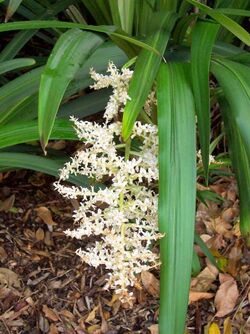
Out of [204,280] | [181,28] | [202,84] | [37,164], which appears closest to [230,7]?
[181,28]

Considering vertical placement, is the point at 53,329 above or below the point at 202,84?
below

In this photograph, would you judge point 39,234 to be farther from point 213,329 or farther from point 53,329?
point 213,329

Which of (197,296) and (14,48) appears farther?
(14,48)

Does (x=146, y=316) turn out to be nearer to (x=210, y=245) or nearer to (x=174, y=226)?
(x=210, y=245)

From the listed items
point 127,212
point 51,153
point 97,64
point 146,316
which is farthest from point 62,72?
point 146,316

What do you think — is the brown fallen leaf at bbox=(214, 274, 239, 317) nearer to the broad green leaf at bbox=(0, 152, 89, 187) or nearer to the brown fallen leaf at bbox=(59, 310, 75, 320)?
the brown fallen leaf at bbox=(59, 310, 75, 320)

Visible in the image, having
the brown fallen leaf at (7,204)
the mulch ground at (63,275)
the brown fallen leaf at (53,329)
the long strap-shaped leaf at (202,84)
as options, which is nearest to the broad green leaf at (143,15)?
the long strap-shaped leaf at (202,84)

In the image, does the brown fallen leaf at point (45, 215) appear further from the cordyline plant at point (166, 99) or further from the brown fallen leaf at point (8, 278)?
the cordyline plant at point (166, 99)
